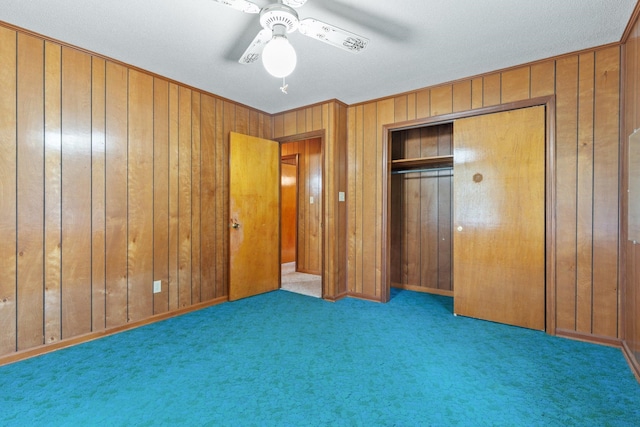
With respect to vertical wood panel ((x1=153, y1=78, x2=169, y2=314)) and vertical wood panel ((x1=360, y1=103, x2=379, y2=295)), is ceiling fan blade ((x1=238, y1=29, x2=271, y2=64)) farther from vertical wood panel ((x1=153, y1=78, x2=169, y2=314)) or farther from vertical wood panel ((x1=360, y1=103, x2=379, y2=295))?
vertical wood panel ((x1=360, y1=103, x2=379, y2=295))

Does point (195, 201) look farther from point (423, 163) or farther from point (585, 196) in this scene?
point (585, 196)

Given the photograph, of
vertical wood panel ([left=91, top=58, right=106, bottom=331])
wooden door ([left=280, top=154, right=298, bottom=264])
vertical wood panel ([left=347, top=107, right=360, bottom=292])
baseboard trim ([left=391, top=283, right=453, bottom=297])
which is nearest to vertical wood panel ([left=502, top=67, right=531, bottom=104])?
vertical wood panel ([left=347, top=107, right=360, bottom=292])

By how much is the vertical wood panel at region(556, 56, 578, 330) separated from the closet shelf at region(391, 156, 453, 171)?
1.09 m

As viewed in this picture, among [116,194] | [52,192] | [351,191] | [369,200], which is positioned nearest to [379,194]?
[369,200]

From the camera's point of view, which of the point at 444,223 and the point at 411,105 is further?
the point at 444,223

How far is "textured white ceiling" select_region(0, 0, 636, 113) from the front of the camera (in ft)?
6.88

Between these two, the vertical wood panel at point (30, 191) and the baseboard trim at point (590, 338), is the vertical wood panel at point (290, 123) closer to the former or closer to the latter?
the vertical wood panel at point (30, 191)

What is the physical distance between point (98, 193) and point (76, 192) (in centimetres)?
16

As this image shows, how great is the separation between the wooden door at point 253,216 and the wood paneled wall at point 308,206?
104cm

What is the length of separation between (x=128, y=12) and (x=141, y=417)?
8.22ft

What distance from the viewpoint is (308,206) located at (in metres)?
5.42

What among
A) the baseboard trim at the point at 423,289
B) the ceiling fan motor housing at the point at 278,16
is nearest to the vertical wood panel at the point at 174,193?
the ceiling fan motor housing at the point at 278,16

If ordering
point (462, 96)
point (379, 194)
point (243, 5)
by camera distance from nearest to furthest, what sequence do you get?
point (243, 5)
point (462, 96)
point (379, 194)

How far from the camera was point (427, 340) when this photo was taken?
2691 millimetres
